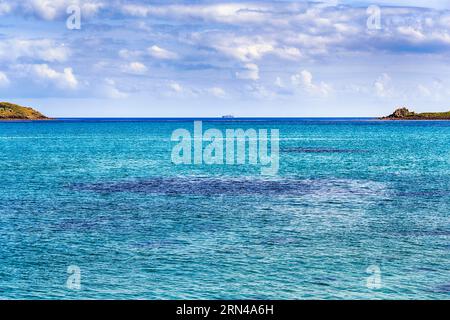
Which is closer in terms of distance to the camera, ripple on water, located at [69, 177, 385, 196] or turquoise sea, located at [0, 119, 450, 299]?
turquoise sea, located at [0, 119, 450, 299]

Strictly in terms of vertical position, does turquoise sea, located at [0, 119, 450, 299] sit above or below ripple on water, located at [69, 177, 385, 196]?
below

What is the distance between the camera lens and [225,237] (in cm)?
4500

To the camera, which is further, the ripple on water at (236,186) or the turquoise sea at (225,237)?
the ripple on water at (236,186)

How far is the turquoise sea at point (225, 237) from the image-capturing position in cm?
3428

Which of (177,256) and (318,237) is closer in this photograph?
(177,256)

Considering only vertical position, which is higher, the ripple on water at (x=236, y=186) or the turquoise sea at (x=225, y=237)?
the ripple on water at (x=236, y=186)

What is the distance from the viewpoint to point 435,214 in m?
54.1

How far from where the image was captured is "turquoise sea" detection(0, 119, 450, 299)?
112ft

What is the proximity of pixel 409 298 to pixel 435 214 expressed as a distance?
23.8 meters

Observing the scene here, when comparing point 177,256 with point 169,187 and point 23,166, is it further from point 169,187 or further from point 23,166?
point 23,166
